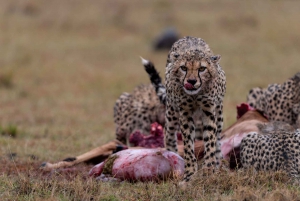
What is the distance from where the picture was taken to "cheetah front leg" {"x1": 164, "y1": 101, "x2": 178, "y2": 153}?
18.6 ft

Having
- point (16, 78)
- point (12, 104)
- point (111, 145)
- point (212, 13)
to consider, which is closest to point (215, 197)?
point (111, 145)

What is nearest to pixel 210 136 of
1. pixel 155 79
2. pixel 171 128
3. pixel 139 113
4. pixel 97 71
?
pixel 171 128

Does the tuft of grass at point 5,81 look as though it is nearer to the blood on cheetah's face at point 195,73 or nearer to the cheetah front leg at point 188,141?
the cheetah front leg at point 188,141

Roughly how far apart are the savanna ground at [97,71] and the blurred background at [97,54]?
2 centimetres

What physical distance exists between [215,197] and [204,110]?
1.08 m

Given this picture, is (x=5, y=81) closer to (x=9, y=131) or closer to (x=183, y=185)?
(x=9, y=131)

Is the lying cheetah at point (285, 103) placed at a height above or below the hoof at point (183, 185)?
above

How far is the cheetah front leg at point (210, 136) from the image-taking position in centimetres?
515

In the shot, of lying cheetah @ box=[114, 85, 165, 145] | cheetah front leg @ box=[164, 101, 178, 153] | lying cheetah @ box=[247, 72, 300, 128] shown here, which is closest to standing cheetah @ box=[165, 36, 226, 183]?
cheetah front leg @ box=[164, 101, 178, 153]

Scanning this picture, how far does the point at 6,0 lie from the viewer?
19016 millimetres

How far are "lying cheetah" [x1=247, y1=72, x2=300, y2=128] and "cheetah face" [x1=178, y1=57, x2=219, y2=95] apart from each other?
6.34 feet

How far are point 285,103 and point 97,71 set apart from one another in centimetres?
714

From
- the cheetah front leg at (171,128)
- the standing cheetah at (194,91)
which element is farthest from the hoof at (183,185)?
the cheetah front leg at (171,128)

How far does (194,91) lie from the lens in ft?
16.0
